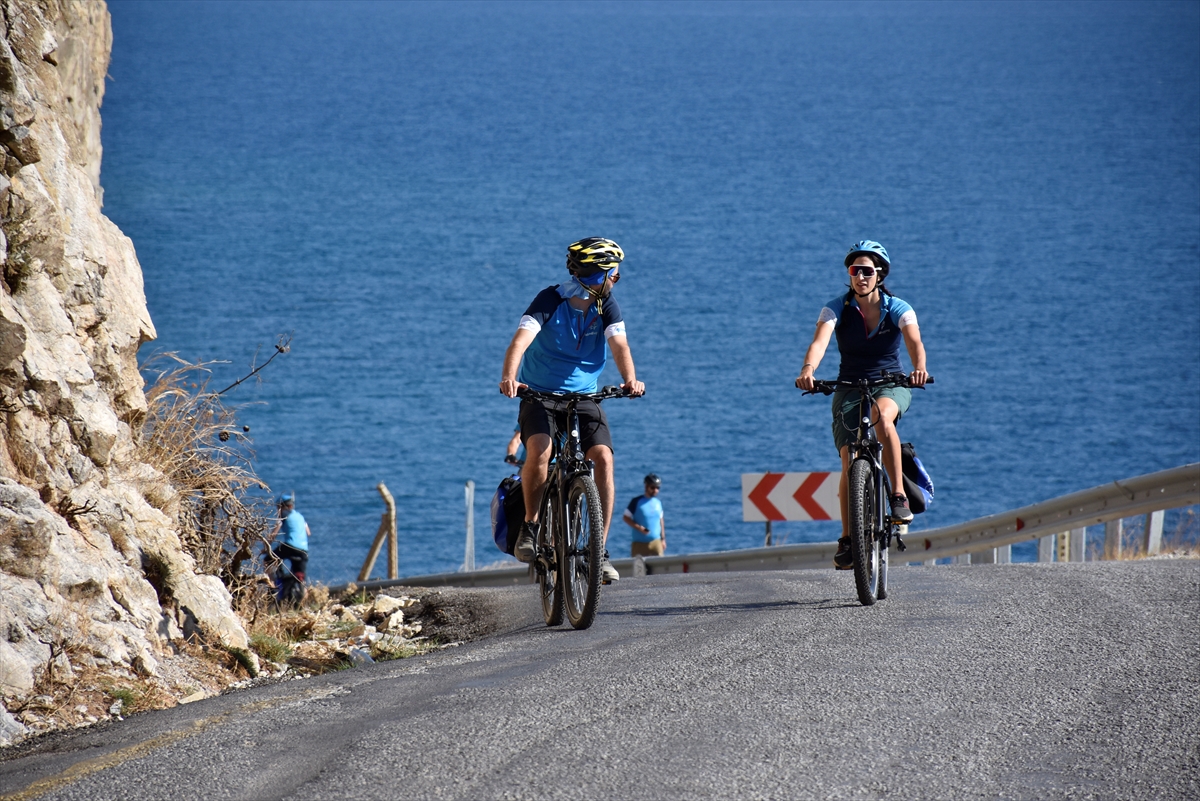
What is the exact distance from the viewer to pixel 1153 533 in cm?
Answer: 1334

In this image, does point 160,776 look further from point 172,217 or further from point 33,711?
point 172,217

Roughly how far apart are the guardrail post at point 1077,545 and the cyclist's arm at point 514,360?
810 cm

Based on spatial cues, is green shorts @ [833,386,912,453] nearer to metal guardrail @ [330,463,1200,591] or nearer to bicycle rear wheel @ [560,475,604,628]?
bicycle rear wheel @ [560,475,604,628]

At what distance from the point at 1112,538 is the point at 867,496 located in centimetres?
632

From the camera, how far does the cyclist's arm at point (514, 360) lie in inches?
299

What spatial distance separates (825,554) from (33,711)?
11367 millimetres

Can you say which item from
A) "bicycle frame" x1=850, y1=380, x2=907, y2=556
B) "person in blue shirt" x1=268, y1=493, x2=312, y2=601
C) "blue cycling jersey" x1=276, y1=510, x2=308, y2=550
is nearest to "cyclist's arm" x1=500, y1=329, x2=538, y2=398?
"bicycle frame" x1=850, y1=380, x2=907, y2=556

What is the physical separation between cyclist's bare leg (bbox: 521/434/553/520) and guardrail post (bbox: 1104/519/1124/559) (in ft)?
24.8

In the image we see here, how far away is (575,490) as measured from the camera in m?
7.75

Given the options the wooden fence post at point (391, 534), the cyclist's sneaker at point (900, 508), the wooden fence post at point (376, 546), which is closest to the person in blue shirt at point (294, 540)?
the wooden fence post at point (391, 534)

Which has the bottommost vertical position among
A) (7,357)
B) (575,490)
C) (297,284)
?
(575,490)

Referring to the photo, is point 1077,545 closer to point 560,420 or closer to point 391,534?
point 560,420

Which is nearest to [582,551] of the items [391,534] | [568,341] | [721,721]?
[568,341]

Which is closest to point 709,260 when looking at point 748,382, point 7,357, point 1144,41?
point 748,382
